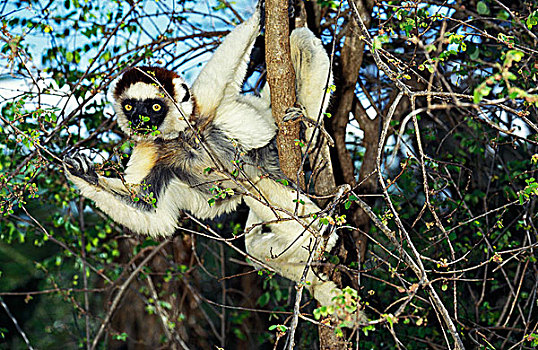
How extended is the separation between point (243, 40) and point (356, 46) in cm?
90

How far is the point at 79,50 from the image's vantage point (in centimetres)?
407

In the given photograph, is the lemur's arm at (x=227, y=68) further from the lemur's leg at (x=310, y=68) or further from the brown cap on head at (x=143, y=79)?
the lemur's leg at (x=310, y=68)

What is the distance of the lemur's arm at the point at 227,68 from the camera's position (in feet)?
11.1

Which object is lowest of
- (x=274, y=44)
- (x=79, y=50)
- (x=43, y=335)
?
(x=43, y=335)

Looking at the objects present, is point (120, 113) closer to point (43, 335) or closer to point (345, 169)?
point (345, 169)

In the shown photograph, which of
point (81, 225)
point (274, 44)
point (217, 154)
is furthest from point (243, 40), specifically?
point (81, 225)

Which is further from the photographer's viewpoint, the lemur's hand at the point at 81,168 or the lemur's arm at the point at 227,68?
the lemur's arm at the point at 227,68

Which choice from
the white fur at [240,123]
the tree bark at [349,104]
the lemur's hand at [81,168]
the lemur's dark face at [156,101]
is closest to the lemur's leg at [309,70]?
the white fur at [240,123]

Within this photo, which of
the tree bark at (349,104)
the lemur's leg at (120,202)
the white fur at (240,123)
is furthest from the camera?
the tree bark at (349,104)

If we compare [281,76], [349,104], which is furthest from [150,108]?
[349,104]

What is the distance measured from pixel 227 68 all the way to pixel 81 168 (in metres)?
1.14

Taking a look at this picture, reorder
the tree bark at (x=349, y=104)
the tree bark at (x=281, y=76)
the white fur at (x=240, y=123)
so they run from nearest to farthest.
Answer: the tree bark at (x=281, y=76) < the white fur at (x=240, y=123) < the tree bark at (x=349, y=104)

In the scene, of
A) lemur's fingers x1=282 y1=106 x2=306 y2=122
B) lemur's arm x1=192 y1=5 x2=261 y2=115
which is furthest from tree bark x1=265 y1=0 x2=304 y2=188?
lemur's arm x1=192 y1=5 x2=261 y2=115

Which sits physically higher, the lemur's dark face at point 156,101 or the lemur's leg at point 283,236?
the lemur's dark face at point 156,101
